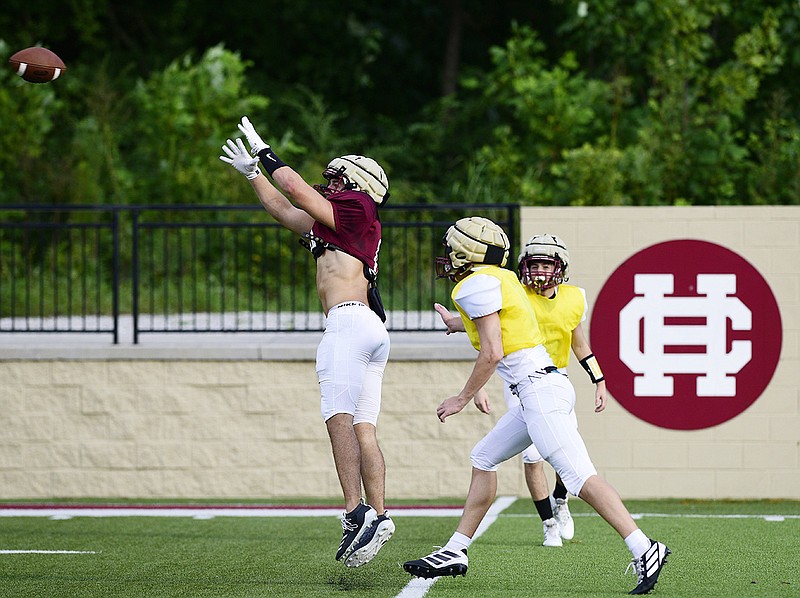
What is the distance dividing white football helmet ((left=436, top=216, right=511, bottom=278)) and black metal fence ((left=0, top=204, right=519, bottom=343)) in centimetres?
389

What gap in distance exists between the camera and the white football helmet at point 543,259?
808cm

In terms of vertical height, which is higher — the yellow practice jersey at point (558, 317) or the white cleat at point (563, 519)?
the yellow practice jersey at point (558, 317)

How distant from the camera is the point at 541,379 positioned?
260 inches

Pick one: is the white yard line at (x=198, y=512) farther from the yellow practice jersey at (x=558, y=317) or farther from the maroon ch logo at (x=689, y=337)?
the yellow practice jersey at (x=558, y=317)

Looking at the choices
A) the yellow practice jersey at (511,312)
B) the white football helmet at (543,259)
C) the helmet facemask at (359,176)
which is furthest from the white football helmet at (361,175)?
the white football helmet at (543,259)

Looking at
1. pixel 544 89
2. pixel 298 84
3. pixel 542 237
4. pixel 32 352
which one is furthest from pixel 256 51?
pixel 542 237

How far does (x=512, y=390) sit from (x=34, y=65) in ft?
11.5

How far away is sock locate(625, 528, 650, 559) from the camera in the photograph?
6.29m

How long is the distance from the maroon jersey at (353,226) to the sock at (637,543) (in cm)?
189

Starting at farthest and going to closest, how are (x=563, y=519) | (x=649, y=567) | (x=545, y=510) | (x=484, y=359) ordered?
(x=563, y=519) < (x=545, y=510) < (x=484, y=359) < (x=649, y=567)

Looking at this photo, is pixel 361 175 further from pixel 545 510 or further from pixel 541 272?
pixel 545 510

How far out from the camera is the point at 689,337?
1060 cm

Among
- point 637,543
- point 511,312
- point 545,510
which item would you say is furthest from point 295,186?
point 545,510

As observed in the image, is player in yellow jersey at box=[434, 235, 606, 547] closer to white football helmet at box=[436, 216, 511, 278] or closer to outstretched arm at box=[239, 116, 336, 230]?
white football helmet at box=[436, 216, 511, 278]
